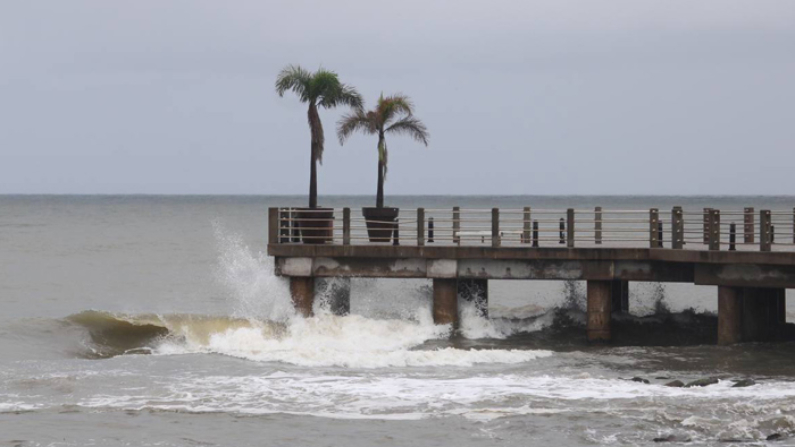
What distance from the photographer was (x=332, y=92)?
3128 centimetres

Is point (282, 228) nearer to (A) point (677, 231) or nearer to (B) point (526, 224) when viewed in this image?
(B) point (526, 224)

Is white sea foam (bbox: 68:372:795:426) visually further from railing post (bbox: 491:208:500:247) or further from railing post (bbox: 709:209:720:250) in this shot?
railing post (bbox: 491:208:500:247)

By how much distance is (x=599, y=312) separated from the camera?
26.7 meters

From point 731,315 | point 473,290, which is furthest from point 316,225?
point 731,315

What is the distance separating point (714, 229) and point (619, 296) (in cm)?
540

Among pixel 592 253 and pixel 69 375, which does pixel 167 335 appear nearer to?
pixel 69 375

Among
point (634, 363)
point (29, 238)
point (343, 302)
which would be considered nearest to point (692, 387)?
point (634, 363)

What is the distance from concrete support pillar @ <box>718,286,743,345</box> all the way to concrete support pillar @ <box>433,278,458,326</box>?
6059mm

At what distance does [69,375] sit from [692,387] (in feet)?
37.4

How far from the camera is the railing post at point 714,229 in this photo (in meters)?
25.3

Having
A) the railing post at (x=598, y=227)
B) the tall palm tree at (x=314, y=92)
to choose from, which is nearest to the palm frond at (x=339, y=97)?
the tall palm tree at (x=314, y=92)

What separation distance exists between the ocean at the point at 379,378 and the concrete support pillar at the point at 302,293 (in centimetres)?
34

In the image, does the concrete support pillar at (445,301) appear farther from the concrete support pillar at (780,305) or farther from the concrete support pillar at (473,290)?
the concrete support pillar at (780,305)

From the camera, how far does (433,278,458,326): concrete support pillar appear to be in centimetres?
2758
